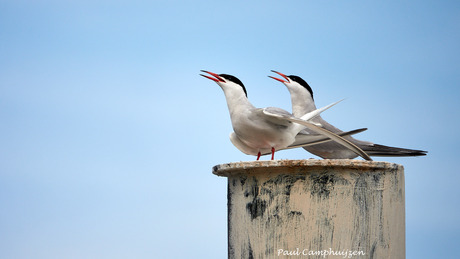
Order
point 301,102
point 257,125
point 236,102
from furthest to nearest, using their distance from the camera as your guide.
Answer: point 301,102 < point 236,102 < point 257,125

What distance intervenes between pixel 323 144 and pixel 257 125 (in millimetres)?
1545

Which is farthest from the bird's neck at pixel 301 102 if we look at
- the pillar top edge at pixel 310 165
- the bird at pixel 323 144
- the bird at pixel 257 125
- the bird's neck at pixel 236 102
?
the pillar top edge at pixel 310 165

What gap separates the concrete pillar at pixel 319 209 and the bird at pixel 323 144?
8.46 ft

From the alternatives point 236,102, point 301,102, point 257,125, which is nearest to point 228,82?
point 236,102

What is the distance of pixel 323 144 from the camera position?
7.30m

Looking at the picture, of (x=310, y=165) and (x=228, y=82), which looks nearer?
(x=310, y=165)

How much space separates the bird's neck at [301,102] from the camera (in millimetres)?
7648

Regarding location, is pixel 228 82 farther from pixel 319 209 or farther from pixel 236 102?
pixel 319 209

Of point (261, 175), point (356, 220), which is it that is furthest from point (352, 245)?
point (261, 175)

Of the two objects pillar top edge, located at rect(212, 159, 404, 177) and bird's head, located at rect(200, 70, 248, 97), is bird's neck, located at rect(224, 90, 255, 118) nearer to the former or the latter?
bird's head, located at rect(200, 70, 248, 97)

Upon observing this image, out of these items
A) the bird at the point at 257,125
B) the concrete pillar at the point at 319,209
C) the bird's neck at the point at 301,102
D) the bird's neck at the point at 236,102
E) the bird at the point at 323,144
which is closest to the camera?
the concrete pillar at the point at 319,209

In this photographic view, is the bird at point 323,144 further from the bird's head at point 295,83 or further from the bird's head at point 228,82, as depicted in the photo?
the bird's head at point 228,82

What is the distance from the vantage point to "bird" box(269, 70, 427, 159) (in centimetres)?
727

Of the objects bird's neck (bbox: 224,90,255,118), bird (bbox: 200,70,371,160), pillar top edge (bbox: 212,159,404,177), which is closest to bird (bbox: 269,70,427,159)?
bird (bbox: 200,70,371,160)
